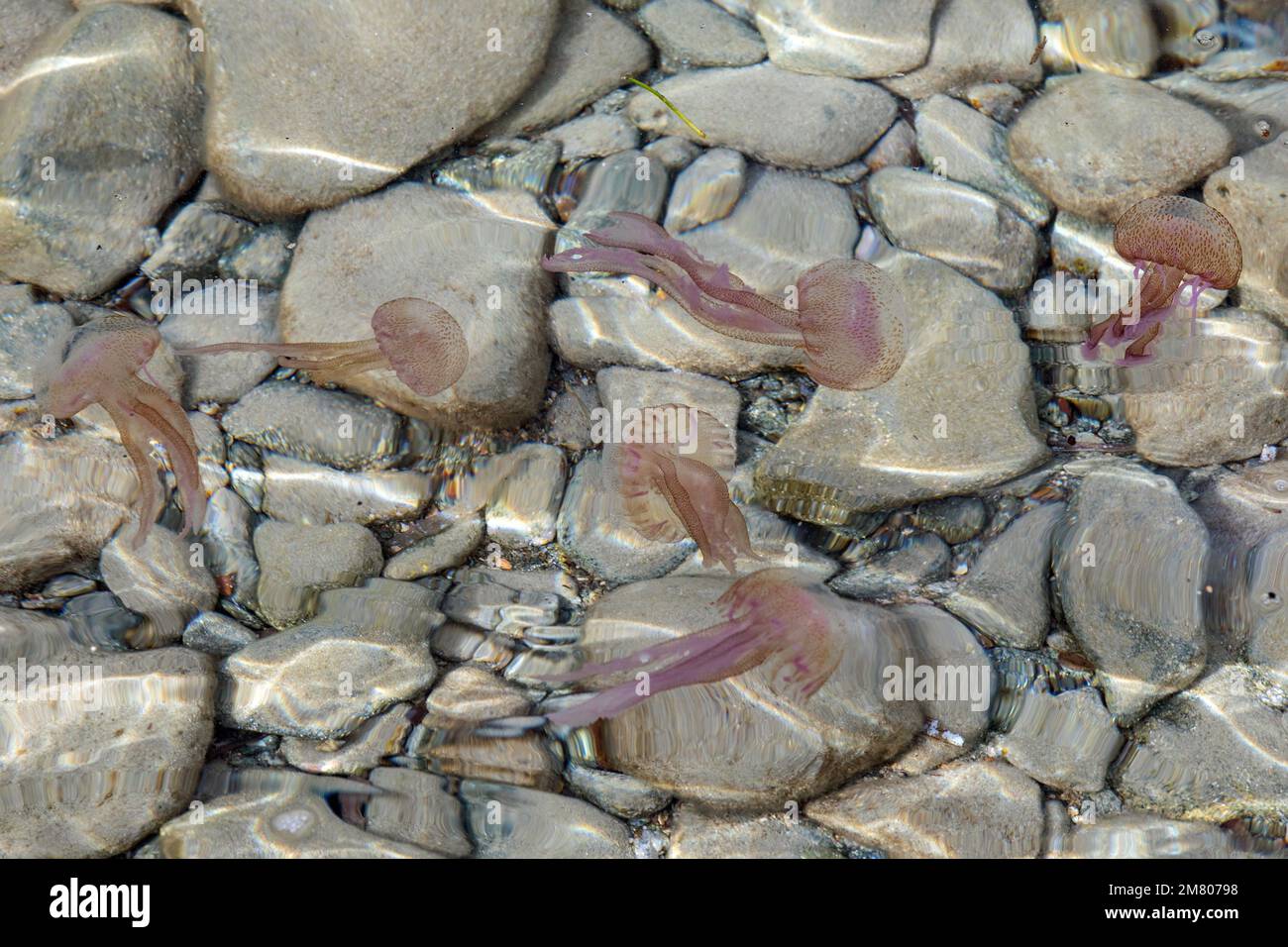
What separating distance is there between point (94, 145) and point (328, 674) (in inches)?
97.0

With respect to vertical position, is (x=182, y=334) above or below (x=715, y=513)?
above

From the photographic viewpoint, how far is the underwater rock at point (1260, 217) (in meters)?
3.63

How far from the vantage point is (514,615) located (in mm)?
3309

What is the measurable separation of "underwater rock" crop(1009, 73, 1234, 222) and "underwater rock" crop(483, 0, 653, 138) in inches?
72.6

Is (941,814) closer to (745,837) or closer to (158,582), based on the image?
(745,837)

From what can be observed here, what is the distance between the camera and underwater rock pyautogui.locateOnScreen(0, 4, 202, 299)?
3584mm

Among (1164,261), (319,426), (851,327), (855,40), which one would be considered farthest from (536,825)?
(855,40)

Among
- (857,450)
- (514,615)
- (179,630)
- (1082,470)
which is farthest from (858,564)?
(179,630)

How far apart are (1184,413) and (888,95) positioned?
75.5 inches

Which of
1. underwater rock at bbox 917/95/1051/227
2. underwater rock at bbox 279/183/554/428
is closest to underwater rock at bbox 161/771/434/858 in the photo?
underwater rock at bbox 279/183/554/428

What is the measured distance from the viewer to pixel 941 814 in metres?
2.90

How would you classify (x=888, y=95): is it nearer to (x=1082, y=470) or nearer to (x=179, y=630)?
(x=1082, y=470)

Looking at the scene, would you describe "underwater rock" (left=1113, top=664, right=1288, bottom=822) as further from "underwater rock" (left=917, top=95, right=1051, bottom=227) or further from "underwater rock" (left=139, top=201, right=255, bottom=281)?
"underwater rock" (left=139, top=201, right=255, bottom=281)

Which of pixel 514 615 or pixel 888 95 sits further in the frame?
pixel 888 95
